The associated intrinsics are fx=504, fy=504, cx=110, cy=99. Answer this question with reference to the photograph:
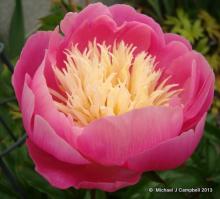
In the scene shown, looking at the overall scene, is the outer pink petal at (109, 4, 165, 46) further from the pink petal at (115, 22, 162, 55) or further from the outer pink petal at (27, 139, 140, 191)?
the outer pink petal at (27, 139, 140, 191)

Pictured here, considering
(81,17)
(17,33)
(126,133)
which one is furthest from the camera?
(17,33)

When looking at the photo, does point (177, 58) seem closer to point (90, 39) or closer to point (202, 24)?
point (90, 39)

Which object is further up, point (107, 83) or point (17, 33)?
point (107, 83)

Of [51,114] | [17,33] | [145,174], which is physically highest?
[51,114]

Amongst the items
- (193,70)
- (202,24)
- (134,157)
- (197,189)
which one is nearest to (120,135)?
(134,157)

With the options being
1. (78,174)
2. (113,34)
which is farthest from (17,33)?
(78,174)

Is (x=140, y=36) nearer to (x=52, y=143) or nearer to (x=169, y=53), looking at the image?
(x=169, y=53)

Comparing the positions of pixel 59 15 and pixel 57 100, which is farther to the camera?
pixel 59 15
